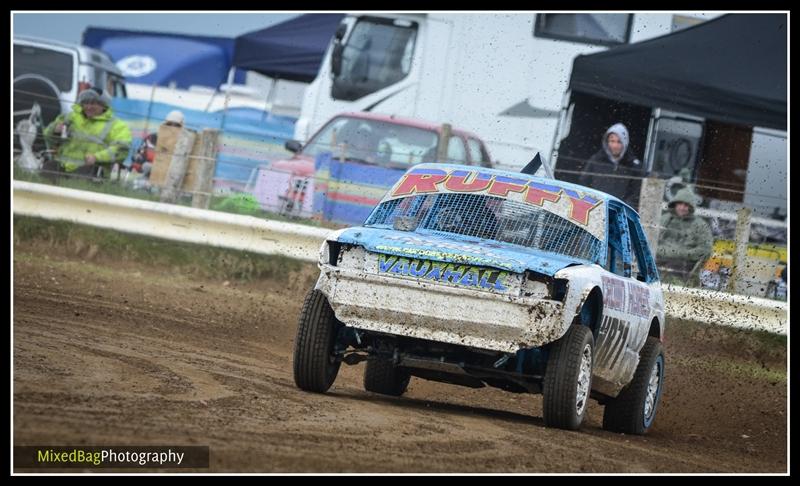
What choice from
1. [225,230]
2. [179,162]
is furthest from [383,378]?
[179,162]

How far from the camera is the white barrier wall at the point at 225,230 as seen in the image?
1293 centimetres

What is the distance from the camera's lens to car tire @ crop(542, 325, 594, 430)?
763cm

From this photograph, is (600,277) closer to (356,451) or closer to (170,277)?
(356,451)

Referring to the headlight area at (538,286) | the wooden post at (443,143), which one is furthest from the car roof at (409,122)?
the headlight area at (538,286)

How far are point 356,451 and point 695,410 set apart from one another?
520 centimetres

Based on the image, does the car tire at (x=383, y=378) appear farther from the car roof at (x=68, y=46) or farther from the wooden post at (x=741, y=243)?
the car roof at (x=68, y=46)

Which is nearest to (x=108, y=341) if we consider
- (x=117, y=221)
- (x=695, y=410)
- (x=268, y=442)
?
(x=268, y=442)

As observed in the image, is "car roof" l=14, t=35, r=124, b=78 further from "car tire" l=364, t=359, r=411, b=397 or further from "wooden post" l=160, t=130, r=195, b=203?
"car tire" l=364, t=359, r=411, b=397

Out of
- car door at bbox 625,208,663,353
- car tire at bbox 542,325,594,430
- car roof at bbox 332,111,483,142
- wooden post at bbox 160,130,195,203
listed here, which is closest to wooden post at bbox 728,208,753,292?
car roof at bbox 332,111,483,142

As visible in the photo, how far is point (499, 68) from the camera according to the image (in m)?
17.8

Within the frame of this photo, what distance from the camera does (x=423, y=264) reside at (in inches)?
301

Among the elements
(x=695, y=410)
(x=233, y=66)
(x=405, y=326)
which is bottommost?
(x=695, y=410)

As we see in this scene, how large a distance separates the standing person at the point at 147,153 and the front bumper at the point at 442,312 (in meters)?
8.16

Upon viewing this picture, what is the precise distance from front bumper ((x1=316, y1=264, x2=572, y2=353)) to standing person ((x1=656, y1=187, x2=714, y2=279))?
6.49m
